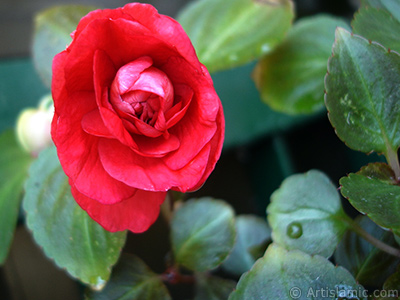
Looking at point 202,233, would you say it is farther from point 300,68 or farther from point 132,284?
point 300,68

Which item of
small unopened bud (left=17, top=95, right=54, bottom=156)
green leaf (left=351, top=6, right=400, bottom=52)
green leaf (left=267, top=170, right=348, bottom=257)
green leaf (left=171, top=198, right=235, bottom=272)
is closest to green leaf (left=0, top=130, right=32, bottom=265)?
small unopened bud (left=17, top=95, right=54, bottom=156)

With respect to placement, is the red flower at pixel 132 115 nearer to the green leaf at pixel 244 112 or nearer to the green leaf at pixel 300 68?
A: the green leaf at pixel 300 68

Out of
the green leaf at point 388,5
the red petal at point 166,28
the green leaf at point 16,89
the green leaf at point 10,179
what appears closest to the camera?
the red petal at point 166,28

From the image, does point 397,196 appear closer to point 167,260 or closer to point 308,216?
point 308,216

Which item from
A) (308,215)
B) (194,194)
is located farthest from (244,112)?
(308,215)

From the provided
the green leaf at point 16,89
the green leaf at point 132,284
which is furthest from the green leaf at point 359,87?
the green leaf at point 16,89

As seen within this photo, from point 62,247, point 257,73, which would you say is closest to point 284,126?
point 257,73
